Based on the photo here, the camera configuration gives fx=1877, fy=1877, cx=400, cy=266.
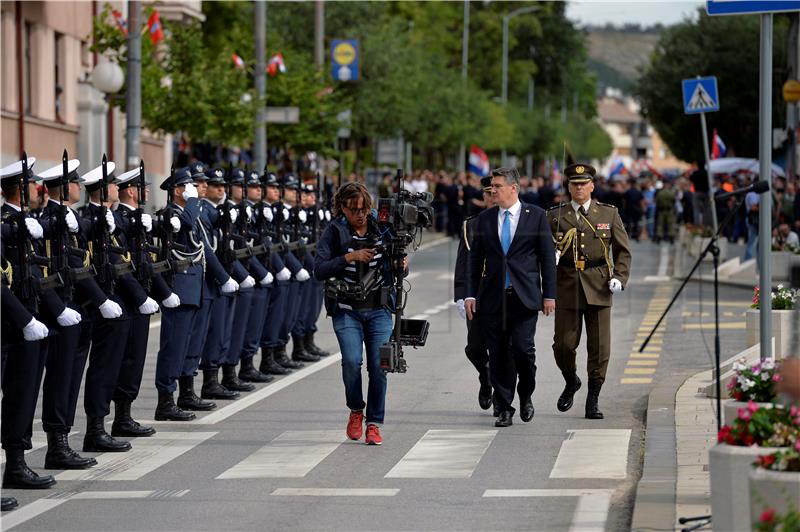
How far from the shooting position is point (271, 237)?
55.4 feet

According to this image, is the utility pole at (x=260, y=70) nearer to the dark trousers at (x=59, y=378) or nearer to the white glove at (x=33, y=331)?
the dark trousers at (x=59, y=378)

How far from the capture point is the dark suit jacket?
13312 mm

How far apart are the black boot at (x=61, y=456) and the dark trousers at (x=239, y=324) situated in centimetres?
397

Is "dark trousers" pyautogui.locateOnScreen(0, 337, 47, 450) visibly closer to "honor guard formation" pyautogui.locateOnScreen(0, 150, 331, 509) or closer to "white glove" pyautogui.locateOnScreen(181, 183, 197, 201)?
"honor guard formation" pyautogui.locateOnScreen(0, 150, 331, 509)

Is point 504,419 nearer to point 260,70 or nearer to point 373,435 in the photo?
point 373,435

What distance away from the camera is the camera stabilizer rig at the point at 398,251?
12.4m

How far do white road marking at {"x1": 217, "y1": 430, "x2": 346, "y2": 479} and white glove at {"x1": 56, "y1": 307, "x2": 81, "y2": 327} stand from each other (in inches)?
50.0

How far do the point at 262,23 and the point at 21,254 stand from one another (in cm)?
2594

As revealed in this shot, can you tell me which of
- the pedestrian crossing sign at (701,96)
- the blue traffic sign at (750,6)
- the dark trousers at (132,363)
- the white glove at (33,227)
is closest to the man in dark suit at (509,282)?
the dark trousers at (132,363)

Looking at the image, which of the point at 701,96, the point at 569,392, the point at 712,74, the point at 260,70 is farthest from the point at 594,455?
the point at 712,74

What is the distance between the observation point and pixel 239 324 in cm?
1583

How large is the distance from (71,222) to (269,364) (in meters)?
5.86

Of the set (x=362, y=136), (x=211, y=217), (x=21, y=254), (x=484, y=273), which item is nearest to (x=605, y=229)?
(x=484, y=273)

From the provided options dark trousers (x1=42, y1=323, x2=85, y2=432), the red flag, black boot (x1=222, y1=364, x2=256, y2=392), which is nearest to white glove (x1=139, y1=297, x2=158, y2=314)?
dark trousers (x1=42, y1=323, x2=85, y2=432)
